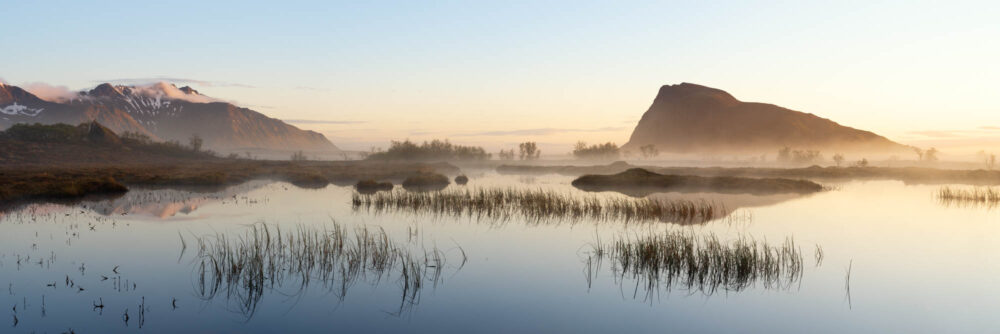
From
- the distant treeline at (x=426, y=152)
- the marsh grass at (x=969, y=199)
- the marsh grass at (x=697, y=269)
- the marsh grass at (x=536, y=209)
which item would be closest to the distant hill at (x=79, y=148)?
the distant treeline at (x=426, y=152)

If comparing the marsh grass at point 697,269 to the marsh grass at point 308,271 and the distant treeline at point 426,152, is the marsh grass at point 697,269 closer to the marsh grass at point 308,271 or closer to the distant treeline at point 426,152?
the marsh grass at point 308,271

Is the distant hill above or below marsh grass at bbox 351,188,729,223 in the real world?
above

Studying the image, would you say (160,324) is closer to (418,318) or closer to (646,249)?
(418,318)

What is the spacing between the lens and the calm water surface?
11281 millimetres

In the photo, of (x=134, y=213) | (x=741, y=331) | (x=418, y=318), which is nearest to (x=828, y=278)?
(x=741, y=331)

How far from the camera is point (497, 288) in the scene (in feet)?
46.5

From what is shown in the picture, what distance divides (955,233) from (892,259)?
9.92 meters

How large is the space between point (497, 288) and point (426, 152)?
118878 mm

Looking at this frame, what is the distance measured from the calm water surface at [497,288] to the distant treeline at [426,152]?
100884mm

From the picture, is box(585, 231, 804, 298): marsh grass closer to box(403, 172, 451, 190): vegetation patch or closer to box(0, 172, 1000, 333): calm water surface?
box(0, 172, 1000, 333): calm water surface

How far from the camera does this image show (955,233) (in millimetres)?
25516

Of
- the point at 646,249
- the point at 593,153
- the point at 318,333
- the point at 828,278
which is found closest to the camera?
the point at 318,333

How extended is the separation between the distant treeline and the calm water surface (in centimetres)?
10088

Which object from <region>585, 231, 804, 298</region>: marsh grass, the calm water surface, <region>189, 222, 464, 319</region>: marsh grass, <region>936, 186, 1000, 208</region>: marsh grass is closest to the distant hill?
the calm water surface
